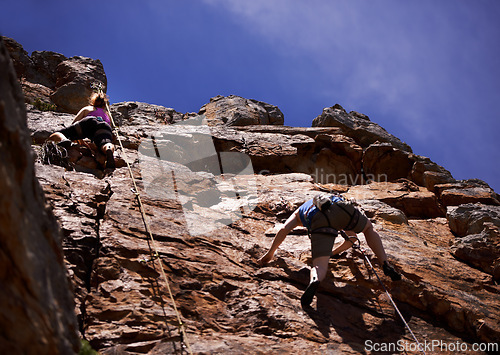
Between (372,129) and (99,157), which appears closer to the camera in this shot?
(99,157)

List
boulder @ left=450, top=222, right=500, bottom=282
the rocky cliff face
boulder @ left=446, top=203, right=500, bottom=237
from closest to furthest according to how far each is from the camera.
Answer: the rocky cliff face
boulder @ left=450, top=222, right=500, bottom=282
boulder @ left=446, top=203, right=500, bottom=237

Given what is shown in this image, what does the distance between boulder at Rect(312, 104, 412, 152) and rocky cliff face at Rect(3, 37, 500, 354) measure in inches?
234

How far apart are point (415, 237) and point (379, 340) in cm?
396

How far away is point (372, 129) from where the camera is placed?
57.2 feet

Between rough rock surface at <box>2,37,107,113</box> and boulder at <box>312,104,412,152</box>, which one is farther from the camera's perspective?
rough rock surface at <box>2,37,107,113</box>

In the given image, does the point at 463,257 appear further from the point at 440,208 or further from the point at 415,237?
the point at 440,208

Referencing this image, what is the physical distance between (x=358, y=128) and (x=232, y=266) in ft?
42.1

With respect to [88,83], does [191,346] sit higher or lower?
lower

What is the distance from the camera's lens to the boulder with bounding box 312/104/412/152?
1700 cm

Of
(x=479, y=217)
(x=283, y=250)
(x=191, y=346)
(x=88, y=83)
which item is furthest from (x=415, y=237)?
(x=88, y=83)

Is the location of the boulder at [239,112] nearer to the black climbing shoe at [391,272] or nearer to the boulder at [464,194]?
the boulder at [464,194]

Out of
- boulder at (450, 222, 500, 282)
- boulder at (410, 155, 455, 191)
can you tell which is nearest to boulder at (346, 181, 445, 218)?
boulder at (410, 155, 455, 191)

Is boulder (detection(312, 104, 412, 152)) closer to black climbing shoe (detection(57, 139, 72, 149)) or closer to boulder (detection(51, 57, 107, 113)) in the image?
boulder (detection(51, 57, 107, 113))

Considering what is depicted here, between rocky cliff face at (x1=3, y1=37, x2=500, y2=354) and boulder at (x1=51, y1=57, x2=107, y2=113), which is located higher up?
boulder at (x1=51, y1=57, x2=107, y2=113)
